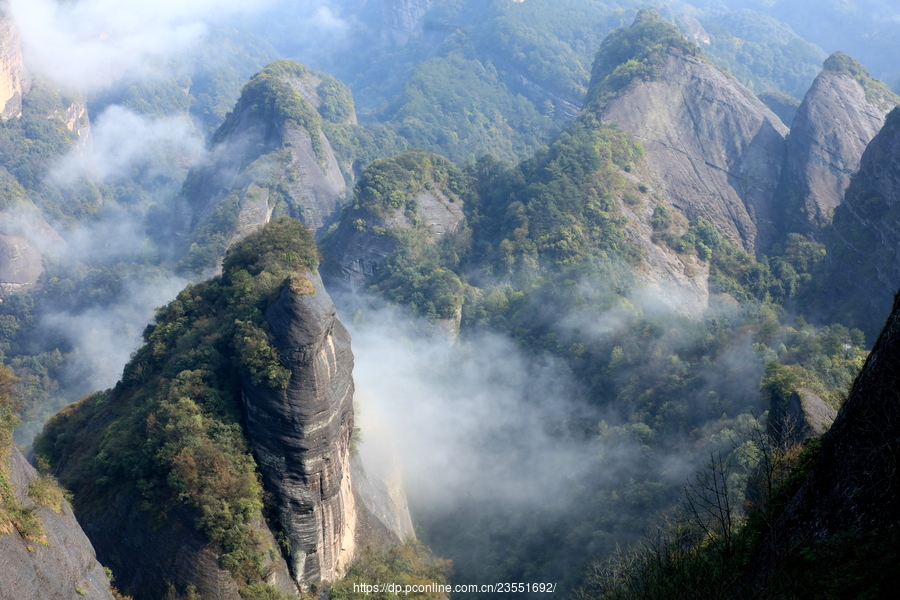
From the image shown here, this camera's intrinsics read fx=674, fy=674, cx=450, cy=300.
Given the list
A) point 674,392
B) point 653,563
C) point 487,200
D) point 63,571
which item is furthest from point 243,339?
point 487,200

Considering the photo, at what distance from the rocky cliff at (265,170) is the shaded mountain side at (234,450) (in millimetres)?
63636

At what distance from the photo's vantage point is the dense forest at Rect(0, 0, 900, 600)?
110 ft

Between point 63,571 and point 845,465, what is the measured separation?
25955 millimetres

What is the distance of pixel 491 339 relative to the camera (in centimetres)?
7650

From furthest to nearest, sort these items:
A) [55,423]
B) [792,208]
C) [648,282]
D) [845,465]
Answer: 1. [792,208]
2. [648,282]
3. [55,423]
4. [845,465]

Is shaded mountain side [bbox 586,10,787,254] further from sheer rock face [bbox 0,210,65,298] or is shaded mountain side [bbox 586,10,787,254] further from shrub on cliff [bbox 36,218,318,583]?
sheer rock face [bbox 0,210,65,298]

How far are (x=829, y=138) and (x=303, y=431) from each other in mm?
86397

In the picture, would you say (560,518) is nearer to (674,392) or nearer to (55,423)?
(674,392)

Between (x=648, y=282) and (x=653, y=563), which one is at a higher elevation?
(x=648, y=282)

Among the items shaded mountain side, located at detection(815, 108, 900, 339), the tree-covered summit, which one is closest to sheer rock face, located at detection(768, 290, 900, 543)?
shaded mountain side, located at detection(815, 108, 900, 339)

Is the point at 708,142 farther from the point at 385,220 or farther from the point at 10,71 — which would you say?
the point at 10,71

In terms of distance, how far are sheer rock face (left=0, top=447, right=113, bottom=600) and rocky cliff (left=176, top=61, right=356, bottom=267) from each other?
79.8 metres

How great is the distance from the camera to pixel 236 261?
46.2 meters

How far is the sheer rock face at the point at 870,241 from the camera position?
64750 millimetres
